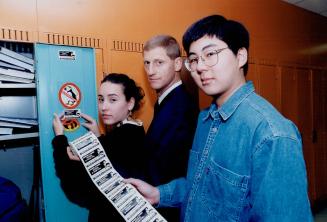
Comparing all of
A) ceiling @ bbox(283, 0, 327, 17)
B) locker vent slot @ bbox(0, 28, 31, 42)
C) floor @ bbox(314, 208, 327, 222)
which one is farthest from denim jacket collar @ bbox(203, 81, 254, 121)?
floor @ bbox(314, 208, 327, 222)

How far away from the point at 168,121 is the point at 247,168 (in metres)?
0.80

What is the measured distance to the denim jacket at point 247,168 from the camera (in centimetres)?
85

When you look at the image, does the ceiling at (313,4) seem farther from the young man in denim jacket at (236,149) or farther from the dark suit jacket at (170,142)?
the young man in denim jacket at (236,149)

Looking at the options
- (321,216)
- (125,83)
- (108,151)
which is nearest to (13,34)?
(125,83)

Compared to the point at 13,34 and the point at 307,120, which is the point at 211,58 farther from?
the point at 307,120

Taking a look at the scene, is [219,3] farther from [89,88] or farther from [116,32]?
[89,88]

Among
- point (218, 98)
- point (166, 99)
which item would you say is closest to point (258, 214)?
point (218, 98)

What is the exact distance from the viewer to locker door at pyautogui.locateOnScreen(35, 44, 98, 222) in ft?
5.26

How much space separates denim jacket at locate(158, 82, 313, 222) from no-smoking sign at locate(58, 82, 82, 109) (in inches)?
36.2

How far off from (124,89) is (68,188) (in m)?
0.75

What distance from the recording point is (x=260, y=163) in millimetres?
893

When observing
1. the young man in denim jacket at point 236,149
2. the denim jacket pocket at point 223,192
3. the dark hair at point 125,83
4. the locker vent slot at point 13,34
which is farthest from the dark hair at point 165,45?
the denim jacket pocket at point 223,192

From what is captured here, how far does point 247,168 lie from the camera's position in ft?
3.15

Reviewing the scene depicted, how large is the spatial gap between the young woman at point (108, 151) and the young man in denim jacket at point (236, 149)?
532 mm
